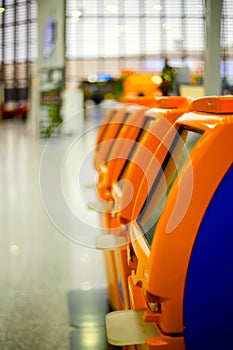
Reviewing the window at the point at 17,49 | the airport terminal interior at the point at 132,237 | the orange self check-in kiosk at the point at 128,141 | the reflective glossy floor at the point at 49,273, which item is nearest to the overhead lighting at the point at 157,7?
the window at the point at 17,49

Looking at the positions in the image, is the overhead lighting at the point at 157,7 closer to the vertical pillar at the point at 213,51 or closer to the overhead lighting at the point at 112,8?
the overhead lighting at the point at 112,8

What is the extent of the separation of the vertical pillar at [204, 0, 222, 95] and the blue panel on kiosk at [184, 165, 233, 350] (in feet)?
38.3

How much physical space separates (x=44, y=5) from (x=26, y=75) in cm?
1194

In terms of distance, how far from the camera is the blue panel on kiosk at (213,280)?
4.78 ft

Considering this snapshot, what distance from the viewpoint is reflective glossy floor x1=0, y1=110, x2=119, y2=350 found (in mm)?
2467

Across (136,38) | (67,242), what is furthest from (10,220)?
(136,38)

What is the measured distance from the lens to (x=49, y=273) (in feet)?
11.2

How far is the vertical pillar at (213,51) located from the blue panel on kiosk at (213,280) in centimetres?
1168

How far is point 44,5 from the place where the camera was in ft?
51.6

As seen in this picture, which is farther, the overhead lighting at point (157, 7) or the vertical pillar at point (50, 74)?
the overhead lighting at point (157, 7)

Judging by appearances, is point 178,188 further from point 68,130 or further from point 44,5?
point 44,5

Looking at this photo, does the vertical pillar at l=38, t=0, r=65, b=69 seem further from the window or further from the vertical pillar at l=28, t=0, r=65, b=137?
the window

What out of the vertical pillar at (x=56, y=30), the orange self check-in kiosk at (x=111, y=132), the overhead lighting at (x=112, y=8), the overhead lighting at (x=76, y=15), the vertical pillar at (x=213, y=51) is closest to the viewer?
the orange self check-in kiosk at (x=111, y=132)

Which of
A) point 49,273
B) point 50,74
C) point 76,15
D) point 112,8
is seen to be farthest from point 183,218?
point 112,8
